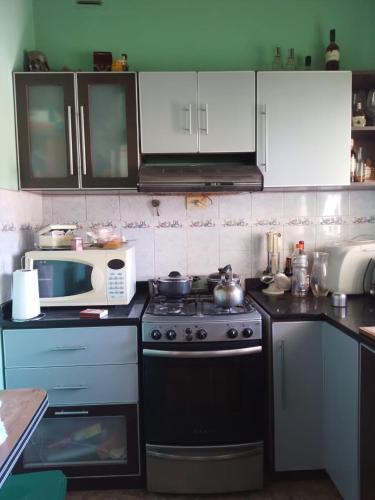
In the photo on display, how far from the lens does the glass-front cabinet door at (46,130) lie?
6.49ft

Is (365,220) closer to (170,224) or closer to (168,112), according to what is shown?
(170,224)

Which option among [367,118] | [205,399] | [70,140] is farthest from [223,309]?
[367,118]

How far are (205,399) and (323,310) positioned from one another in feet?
2.42

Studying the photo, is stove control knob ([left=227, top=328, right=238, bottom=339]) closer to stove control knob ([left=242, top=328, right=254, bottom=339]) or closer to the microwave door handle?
stove control knob ([left=242, top=328, right=254, bottom=339])

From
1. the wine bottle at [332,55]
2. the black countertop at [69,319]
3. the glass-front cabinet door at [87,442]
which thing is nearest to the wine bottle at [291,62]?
the wine bottle at [332,55]

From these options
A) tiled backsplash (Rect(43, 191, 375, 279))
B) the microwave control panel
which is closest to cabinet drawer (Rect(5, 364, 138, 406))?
the microwave control panel

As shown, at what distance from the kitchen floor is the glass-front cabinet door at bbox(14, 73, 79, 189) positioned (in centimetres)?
162

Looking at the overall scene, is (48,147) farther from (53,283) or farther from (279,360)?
(279,360)

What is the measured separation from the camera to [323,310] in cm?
181

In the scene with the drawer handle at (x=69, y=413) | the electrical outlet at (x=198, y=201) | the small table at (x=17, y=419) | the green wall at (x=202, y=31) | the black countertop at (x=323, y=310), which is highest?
the green wall at (x=202, y=31)

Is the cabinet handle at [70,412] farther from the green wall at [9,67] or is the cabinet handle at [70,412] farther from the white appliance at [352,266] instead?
the white appliance at [352,266]

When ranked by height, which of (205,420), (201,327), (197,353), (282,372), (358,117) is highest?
(358,117)

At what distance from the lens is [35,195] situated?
223cm

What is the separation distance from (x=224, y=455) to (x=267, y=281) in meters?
1.04
